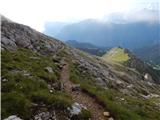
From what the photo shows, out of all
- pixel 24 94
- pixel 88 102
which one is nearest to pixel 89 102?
pixel 88 102

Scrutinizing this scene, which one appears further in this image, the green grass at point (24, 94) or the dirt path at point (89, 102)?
the dirt path at point (89, 102)

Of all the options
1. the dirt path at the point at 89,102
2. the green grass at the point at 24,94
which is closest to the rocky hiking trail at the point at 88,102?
the dirt path at the point at 89,102

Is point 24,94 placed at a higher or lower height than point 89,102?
higher

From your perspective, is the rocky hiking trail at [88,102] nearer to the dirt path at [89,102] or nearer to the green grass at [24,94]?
the dirt path at [89,102]

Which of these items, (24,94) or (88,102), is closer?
(24,94)

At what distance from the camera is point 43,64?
6406cm

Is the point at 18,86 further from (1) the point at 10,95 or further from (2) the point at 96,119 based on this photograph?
(2) the point at 96,119

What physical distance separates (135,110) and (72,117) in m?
13.2

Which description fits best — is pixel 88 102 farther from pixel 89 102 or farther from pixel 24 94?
pixel 24 94

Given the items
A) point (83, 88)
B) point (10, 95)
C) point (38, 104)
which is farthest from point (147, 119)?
point (10, 95)

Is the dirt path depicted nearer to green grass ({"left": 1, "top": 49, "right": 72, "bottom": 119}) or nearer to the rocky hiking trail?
the rocky hiking trail

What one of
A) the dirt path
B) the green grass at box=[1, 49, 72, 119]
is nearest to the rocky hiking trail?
the dirt path

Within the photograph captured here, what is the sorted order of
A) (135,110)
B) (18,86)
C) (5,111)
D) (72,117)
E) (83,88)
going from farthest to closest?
(83,88) → (135,110) → (18,86) → (72,117) → (5,111)

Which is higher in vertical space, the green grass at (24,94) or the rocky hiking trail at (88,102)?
the green grass at (24,94)
